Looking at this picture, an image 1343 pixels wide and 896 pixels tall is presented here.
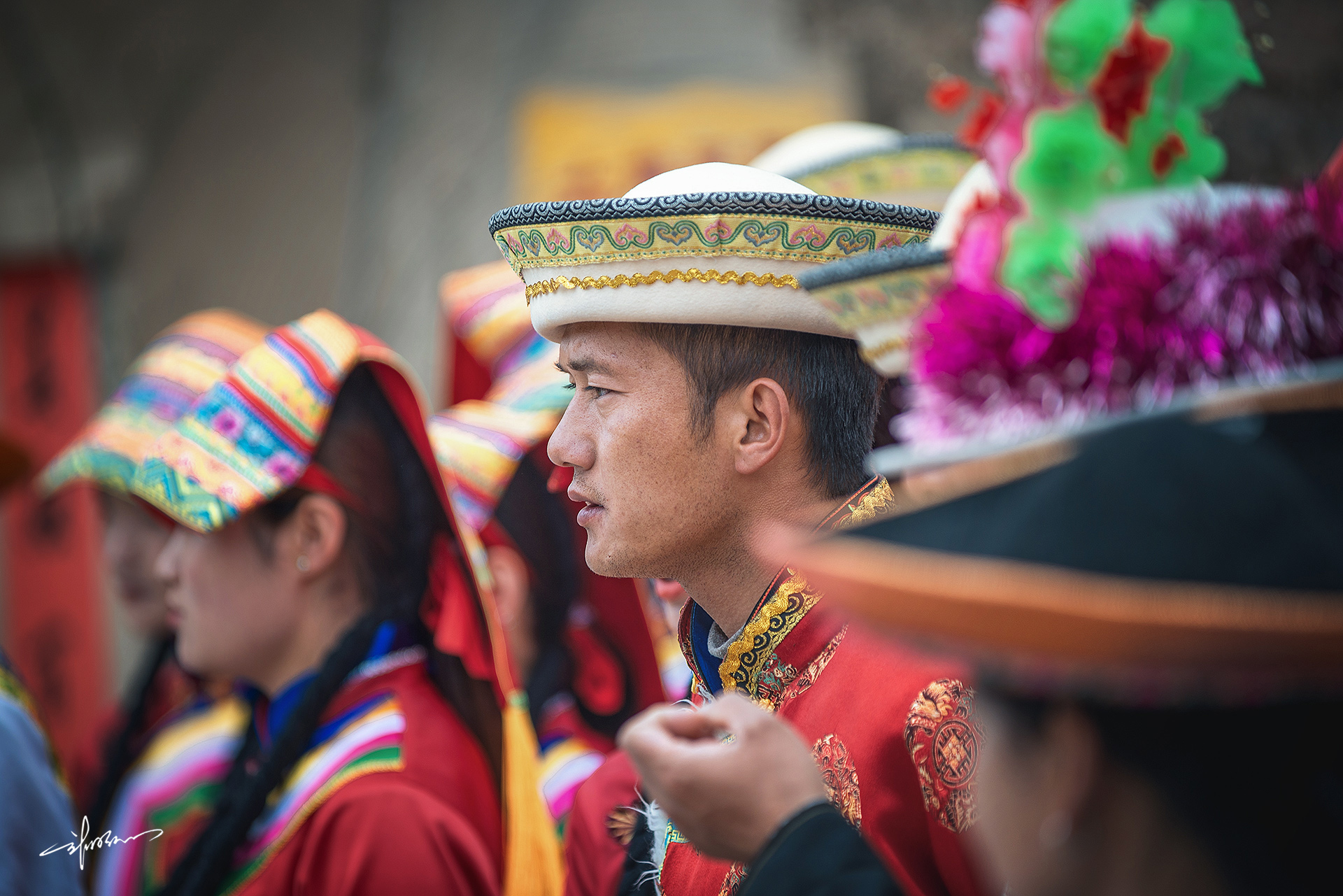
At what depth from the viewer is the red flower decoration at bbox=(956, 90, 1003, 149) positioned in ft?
4.56

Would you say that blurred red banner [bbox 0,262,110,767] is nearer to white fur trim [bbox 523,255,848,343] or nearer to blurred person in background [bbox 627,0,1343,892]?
white fur trim [bbox 523,255,848,343]

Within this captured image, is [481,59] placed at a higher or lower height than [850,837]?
higher

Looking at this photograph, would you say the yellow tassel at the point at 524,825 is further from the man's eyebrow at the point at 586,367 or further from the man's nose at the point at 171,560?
the man's eyebrow at the point at 586,367

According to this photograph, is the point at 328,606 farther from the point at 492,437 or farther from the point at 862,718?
the point at 862,718

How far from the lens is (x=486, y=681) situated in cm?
293

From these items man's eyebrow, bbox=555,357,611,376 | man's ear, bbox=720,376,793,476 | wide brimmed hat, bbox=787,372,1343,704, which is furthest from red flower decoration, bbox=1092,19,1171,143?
man's eyebrow, bbox=555,357,611,376

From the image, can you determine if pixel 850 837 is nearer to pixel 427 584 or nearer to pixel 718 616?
pixel 718 616

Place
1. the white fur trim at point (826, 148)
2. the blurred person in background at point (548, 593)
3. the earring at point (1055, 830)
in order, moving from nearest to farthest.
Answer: the earring at point (1055, 830) < the blurred person in background at point (548, 593) < the white fur trim at point (826, 148)

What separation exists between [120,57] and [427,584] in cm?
572

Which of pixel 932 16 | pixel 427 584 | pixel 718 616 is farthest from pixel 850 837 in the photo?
pixel 932 16

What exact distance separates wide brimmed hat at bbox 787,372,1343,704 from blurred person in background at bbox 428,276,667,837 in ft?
9.59

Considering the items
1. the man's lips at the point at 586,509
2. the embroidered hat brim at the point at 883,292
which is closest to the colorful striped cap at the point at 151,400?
the man's lips at the point at 586,509

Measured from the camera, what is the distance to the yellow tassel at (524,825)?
269 cm

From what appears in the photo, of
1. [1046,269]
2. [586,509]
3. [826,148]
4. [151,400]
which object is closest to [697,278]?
[586,509]
